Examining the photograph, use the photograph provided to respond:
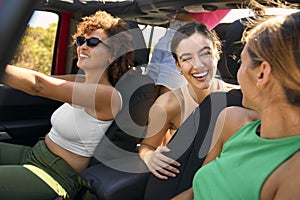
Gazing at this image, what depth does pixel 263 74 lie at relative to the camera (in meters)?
1.18

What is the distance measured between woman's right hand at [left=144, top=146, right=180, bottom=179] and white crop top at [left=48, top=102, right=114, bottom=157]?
1.53 feet

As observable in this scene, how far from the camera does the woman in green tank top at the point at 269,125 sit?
3.70 ft

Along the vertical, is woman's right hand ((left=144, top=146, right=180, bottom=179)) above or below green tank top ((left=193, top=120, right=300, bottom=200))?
below

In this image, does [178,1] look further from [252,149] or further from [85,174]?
[252,149]

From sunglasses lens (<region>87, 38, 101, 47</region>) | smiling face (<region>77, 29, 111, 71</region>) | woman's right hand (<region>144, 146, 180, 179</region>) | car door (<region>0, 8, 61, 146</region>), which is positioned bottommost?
car door (<region>0, 8, 61, 146</region>)

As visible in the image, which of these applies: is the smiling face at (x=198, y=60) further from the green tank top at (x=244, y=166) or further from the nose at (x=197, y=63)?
the green tank top at (x=244, y=166)

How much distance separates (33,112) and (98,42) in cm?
116

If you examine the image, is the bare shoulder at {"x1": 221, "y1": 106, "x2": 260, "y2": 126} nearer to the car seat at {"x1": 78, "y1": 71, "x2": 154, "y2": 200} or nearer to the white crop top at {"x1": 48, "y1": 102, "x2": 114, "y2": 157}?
the car seat at {"x1": 78, "y1": 71, "x2": 154, "y2": 200}

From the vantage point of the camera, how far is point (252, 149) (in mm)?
1255

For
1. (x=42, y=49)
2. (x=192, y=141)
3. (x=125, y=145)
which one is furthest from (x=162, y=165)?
(x=42, y=49)

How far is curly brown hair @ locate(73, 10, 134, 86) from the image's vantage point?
2234mm

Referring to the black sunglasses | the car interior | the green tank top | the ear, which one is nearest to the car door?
the car interior

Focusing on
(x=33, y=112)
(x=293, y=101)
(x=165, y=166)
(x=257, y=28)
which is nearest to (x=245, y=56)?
(x=257, y=28)

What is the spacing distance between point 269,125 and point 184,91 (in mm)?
724
